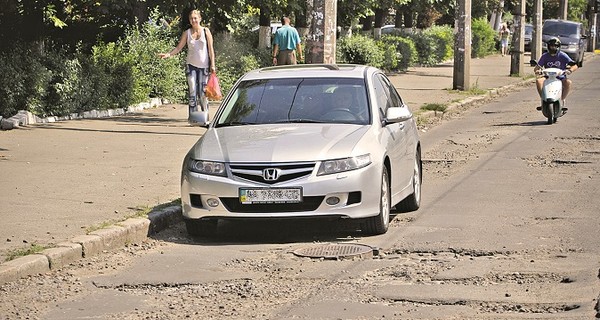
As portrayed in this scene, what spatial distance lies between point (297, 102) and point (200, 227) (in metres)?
1.57

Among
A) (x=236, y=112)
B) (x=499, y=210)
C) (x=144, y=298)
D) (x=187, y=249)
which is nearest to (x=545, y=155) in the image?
(x=499, y=210)

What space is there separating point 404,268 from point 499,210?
3205 millimetres

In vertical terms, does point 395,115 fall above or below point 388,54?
above

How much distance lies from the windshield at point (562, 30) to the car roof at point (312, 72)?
4711 centimetres

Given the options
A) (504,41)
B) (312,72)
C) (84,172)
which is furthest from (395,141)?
(504,41)

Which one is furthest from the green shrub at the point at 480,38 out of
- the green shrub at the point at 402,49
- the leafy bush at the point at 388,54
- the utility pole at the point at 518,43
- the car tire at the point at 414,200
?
the car tire at the point at 414,200

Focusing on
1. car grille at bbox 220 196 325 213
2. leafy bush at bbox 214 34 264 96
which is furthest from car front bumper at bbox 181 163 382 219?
leafy bush at bbox 214 34 264 96

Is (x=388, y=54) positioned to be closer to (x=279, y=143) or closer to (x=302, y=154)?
(x=279, y=143)

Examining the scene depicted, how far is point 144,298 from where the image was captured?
8461 millimetres

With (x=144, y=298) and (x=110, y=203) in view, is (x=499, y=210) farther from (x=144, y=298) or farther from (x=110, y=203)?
(x=144, y=298)

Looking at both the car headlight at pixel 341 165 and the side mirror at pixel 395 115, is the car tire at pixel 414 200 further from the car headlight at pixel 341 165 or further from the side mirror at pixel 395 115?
the car headlight at pixel 341 165

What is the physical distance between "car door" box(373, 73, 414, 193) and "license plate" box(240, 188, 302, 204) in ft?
3.71

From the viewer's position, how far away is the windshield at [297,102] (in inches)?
461

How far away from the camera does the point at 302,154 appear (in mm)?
10641
